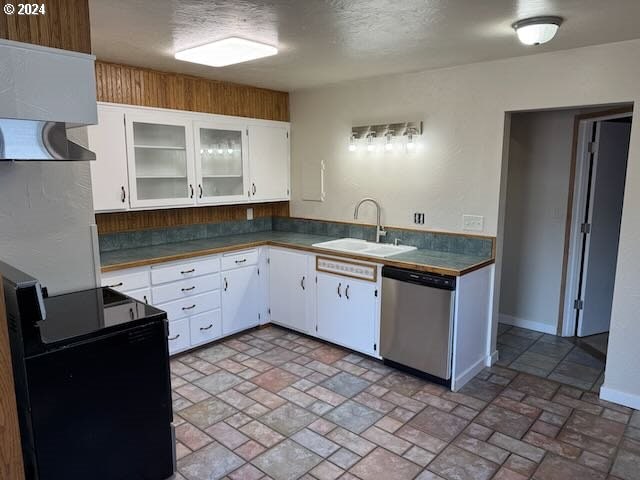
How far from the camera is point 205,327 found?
12.8ft

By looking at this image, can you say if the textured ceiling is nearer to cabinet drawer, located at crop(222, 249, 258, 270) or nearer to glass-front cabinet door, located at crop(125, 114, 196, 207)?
glass-front cabinet door, located at crop(125, 114, 196, 207)

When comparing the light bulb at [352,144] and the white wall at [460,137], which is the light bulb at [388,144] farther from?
the light bulb at [352,144]

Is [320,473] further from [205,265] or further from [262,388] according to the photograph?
[205,265]

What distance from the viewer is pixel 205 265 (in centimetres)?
383

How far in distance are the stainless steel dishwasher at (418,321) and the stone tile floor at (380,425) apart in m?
0.16

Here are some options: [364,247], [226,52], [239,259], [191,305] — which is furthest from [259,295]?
[226,52]

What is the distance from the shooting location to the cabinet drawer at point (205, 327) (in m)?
3.81

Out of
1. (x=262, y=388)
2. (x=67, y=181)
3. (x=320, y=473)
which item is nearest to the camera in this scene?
(x=67, y=181)

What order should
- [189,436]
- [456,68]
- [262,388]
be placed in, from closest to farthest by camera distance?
1. [189,436]
2. [262,388]
3. [456,68]

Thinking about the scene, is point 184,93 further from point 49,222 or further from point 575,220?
point 575,220

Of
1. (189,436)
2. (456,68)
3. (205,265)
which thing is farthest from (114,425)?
(456,68)

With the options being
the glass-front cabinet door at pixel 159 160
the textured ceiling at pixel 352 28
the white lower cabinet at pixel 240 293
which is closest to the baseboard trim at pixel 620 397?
the textured ceiling at pixel 352 28

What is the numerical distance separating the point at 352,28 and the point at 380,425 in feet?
7.79

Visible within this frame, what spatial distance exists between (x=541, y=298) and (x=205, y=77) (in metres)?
3.77
